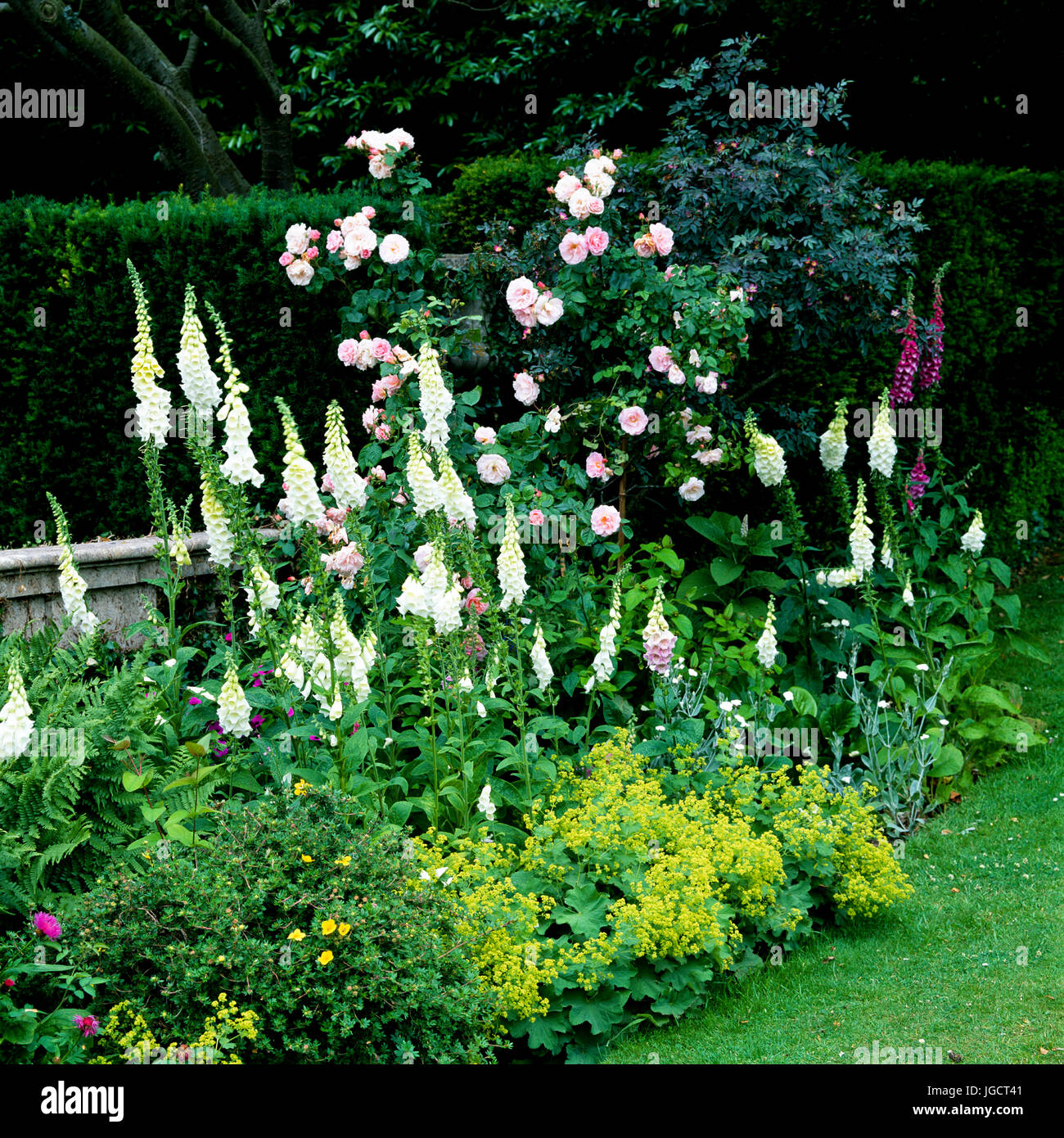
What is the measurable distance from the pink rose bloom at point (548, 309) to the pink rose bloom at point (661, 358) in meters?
0.51

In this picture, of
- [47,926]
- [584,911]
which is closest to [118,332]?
[47,926]

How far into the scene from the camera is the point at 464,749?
4578 mm

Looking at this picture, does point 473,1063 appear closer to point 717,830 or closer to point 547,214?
point 717,830

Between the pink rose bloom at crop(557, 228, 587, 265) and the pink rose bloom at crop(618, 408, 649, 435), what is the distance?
0.84 meters

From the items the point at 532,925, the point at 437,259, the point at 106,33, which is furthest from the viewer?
the point at 106,33

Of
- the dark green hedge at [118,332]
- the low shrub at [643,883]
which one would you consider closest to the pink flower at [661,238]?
the dark green hedge at [118,332]

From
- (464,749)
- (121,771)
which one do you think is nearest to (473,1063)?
(464,749)

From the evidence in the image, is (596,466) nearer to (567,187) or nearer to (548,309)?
(548,309)

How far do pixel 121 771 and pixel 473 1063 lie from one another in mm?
1517

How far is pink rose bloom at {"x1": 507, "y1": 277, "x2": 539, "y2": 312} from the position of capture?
6.26 metres

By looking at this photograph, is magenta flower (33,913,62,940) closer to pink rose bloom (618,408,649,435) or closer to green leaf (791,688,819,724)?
green leaf (791,688,819,724)

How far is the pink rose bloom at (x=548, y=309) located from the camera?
620 cm

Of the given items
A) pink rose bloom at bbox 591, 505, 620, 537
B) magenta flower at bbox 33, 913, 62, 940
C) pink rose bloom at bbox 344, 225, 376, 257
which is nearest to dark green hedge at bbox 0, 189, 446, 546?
pink rose bloom at bbox 344, 225, 376, 257

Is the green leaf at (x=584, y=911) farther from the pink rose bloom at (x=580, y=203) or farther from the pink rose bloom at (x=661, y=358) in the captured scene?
the pink rose bloom at (x=580, y=203)
